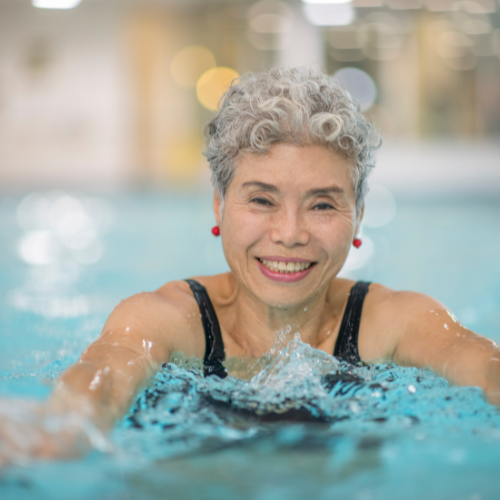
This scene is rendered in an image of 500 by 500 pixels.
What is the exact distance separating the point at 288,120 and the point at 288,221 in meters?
0.33

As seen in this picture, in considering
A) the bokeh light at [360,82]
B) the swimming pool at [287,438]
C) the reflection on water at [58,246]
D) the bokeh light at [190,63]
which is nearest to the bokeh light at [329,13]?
the bokeh light at [360,82]

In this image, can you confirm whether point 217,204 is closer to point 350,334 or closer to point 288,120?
point 288,120

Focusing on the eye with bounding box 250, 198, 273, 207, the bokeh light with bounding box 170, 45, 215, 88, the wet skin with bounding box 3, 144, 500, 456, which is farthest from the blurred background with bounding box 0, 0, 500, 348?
the eye with bounding box 250, 198, 273, 207

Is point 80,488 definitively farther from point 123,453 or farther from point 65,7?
point 65,7

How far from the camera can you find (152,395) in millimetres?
1852

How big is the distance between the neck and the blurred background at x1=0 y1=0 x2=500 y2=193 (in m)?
12.4

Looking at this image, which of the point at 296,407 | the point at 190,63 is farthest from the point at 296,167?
the point at 190,63

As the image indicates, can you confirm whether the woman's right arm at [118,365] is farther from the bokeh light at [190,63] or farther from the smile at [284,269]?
the bokeh light at [190,63]

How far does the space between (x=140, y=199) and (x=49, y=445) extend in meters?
11.8

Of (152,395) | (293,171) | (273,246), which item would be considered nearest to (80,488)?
(152,395)

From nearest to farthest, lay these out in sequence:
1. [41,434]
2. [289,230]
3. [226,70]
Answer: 1. [41,434]
2. [289,230]
3. [226,70]

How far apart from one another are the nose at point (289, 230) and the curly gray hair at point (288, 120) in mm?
231

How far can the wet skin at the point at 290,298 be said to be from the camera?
1.88 m

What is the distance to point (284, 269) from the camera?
6.75 ft
